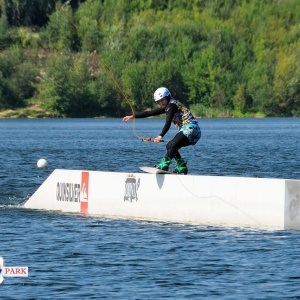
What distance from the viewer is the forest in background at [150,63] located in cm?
Answer: 13788

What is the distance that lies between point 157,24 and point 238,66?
12163 millimetres

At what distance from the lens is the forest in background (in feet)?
452

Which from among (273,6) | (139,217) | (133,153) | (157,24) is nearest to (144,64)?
(157,24)

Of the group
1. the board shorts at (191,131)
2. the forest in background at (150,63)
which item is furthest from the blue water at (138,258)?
the forest in background at (150,63)

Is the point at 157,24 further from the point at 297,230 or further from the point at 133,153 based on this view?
the point at 297,230

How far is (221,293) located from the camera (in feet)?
55.1
